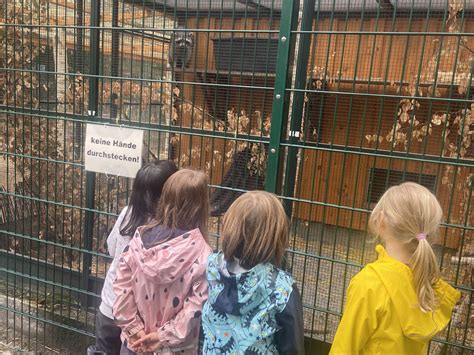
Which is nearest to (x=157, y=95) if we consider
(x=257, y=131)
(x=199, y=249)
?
(x=257, y=131)

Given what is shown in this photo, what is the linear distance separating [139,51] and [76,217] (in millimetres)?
1705

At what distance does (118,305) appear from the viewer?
7.57 ft

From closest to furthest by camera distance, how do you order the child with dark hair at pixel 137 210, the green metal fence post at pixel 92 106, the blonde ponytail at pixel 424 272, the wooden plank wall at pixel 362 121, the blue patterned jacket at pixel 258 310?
the blonde ponytail at pixel 424 272
the blue patterned jacket at pixel 258 310
the child with dark hair at pixel 137 210
the wooden plank wall at pixel 362 121
the green metal fence post at pixel 92 106

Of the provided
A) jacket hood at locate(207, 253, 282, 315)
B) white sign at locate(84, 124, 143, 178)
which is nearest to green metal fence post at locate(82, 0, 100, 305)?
white sign at locate(84, 124, 143, 178)

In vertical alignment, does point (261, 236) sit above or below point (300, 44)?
below

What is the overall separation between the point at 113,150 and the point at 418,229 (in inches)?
81.1

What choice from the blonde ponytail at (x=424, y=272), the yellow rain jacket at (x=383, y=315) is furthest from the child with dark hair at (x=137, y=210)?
the blonde ponytail at (x=424, y=272)

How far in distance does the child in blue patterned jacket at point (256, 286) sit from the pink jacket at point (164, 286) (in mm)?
210

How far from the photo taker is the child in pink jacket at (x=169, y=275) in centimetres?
220

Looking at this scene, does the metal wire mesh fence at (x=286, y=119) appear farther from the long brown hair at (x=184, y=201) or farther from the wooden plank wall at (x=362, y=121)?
the long brown hair at (x=184, y=201)

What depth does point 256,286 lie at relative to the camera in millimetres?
1903

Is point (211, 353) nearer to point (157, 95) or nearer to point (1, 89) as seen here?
point (157, 95)

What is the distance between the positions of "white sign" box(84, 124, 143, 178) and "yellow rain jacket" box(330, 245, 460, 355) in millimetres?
1756

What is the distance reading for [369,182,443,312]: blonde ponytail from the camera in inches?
71.6
